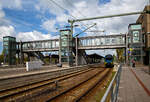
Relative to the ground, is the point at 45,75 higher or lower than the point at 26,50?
lower

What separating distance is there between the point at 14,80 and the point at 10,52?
133 ft

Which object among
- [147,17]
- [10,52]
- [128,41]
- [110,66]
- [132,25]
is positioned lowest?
[110,66]

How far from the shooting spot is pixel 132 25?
118ft

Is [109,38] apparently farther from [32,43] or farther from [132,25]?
[32,43]

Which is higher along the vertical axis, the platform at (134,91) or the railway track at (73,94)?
the platform at (134,91)

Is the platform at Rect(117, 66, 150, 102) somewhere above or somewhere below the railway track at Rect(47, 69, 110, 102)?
above

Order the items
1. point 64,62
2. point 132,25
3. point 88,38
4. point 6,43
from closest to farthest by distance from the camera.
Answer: point 132,25 → point 64,62 → point 88,38 → point 6,43

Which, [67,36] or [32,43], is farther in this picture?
[32,43]

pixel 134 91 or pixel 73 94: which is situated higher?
pixel 134 91

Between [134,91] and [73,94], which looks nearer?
[134,91]

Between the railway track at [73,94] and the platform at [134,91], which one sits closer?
the platform at [134,91]

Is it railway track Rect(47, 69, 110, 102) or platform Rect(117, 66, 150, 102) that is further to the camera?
railway track Rect(47, 69, 110, 102)

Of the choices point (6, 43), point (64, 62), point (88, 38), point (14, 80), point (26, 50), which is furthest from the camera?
point (26, 50)

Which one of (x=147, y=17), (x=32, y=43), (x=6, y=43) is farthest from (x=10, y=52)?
(x=147, y=17)
